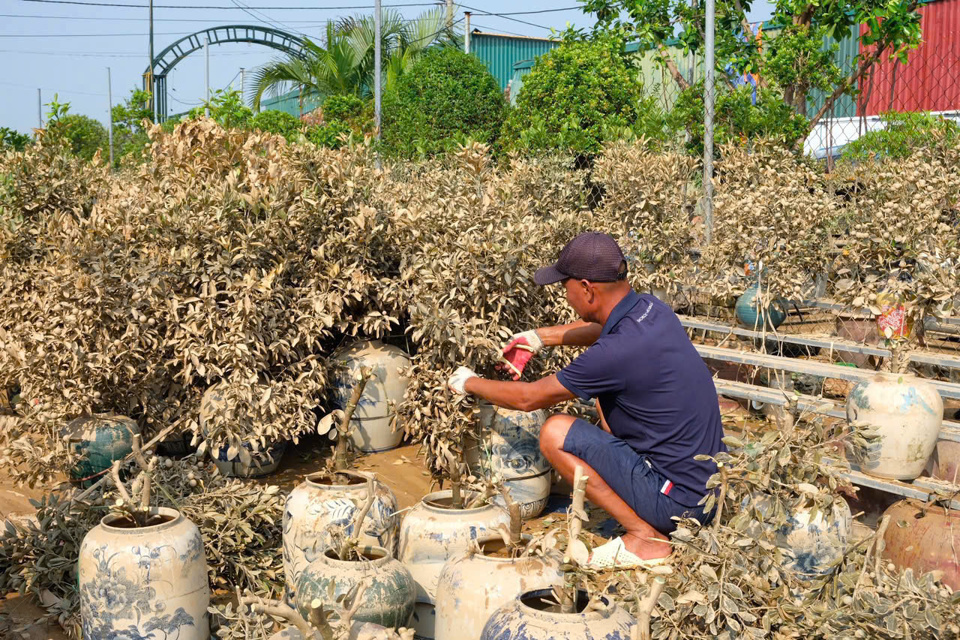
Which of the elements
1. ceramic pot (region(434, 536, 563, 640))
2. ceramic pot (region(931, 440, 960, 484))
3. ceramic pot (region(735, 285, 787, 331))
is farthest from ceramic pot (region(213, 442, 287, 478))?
ceramic pot (region(735, 285, 787, 331))

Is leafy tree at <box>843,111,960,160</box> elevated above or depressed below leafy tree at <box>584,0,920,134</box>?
below

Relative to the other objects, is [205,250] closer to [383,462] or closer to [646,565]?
[383,462]

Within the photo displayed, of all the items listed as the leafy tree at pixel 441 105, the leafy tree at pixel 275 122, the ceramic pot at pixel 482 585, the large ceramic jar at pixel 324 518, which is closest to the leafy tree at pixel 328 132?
the leafy tree at pixel 275 122

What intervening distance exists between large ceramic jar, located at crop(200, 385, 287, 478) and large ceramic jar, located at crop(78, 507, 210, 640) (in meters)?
1.48

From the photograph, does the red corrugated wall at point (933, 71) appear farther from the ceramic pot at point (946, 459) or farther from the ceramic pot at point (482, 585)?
the ceramic pot at point (482, 585)

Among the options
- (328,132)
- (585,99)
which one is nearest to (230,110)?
(328,132)

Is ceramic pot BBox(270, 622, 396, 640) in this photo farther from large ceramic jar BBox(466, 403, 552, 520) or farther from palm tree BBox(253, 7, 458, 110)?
palm tree BBox(253, 7, 458, 110)

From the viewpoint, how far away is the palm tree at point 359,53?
20125 millimetres

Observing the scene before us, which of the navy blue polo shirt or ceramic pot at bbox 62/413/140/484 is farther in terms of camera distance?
ceramic pot at bbox 62/413/140/484

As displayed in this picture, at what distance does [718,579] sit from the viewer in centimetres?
269

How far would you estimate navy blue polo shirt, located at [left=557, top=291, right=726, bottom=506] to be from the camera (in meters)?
3.49

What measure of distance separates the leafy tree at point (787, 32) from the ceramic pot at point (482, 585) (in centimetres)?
685

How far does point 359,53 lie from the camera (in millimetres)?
20234

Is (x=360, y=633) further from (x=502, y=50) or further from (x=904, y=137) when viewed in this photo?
(x=502, y=50)
